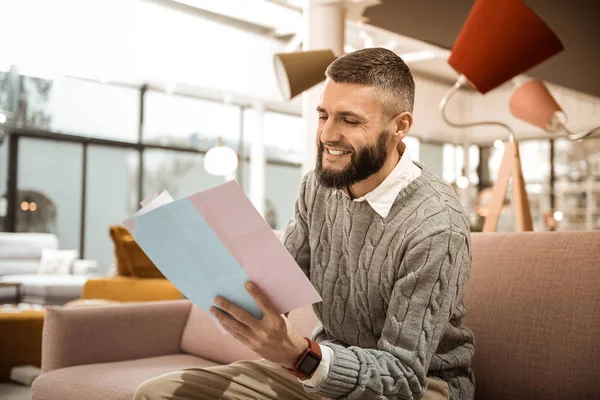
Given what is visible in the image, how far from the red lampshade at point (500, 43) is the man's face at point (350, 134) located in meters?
1.17

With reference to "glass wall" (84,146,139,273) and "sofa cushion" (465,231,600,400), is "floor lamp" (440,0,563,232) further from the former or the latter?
"glass wall" (84,146,139,273)

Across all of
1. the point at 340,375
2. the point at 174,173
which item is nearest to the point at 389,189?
the point at 340,375

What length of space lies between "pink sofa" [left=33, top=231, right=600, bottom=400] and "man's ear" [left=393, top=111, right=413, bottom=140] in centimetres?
63

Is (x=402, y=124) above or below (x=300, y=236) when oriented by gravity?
above

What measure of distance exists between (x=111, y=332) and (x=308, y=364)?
147 cm

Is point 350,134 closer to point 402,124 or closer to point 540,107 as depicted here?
point 402,124

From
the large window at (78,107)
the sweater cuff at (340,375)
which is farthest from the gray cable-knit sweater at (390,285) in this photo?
the large window at (78,107)

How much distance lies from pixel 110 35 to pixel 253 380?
26.5 ft

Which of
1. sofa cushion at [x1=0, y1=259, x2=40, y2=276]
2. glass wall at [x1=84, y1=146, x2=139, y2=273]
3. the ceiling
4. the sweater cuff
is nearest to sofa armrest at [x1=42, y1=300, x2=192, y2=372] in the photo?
the sweater cuff

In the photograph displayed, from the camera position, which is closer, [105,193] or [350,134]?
[350,134]

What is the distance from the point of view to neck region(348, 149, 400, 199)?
5.10 ft

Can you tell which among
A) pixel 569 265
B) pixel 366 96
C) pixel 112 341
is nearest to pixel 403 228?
pixel 366 96

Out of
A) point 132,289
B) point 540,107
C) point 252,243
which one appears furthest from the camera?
point 132,289

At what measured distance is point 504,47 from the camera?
2.47 meters
